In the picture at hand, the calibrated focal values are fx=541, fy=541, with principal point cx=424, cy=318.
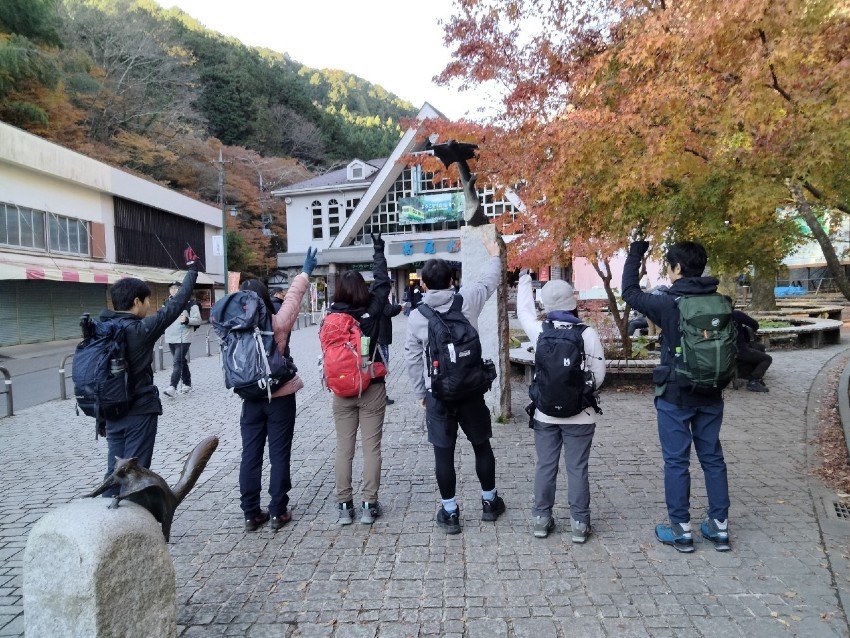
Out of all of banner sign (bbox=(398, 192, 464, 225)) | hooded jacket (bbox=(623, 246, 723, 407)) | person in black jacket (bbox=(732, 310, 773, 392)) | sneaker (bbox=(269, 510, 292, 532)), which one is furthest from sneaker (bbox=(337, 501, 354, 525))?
banner sign (bbox=(398, 192, 464, 225))

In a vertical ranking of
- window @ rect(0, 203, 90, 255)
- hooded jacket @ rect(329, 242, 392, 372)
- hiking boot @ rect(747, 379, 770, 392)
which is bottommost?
hiking boot @ rect(747, 379, 770, 392)

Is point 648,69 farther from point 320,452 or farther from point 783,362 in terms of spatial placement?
point 783,362

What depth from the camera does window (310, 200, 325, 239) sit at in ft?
113

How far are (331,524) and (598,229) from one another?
13.4ft

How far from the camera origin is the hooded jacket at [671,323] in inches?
124

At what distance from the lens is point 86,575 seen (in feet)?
6.75

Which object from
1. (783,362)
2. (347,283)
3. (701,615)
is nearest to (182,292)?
(347,283)

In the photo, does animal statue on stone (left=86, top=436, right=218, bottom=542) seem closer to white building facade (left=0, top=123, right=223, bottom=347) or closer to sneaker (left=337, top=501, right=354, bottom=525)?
sneaker (left=337, top=501, right=354, bottom=525)

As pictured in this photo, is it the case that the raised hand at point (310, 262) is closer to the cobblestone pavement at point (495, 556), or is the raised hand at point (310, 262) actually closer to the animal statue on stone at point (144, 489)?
the animal statue on stone at point (144, 489)

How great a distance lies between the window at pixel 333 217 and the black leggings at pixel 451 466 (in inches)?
1249

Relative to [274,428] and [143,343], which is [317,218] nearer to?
[274,428]

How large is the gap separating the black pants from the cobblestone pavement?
83.2 inches

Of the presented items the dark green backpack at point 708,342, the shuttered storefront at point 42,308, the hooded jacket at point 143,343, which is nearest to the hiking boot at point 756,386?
the dark green backpack at point 708,342

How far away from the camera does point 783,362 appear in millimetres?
10242
